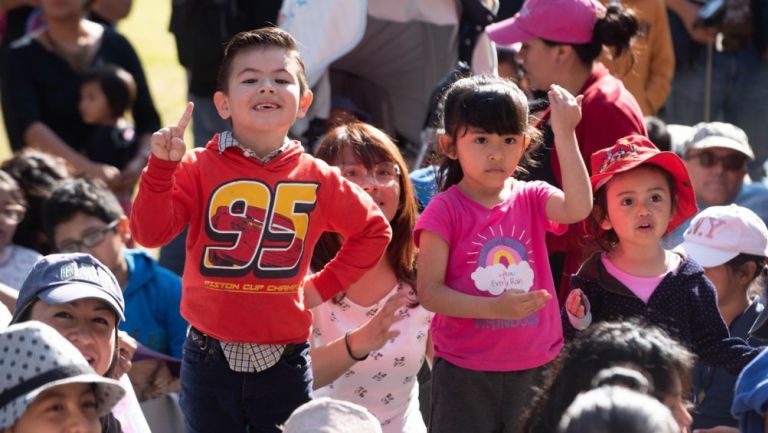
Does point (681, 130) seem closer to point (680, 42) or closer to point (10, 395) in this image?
point (680, 42)

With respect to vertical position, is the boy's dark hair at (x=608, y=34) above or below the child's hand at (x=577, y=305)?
above

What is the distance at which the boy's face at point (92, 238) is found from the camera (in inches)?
218

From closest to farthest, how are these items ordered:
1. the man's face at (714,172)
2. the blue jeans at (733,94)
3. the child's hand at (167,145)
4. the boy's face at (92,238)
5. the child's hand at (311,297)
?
the child's hand at (167,145) < the child's hand at (311,297) < the boy's face at (92,238) < the man's face at (714,172) < the blue jeans at (733,94)

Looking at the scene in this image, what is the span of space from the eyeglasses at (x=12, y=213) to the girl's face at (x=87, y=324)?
2195mm

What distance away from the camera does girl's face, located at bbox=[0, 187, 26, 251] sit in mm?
6035

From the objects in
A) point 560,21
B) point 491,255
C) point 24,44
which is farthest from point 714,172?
point 24,44

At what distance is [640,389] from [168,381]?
228 centimetres

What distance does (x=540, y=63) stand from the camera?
199 inches

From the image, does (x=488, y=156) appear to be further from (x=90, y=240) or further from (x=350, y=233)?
(x=90, y=240)

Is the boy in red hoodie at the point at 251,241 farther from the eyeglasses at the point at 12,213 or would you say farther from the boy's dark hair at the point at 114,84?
the boy's dark hair at the point at 114,84

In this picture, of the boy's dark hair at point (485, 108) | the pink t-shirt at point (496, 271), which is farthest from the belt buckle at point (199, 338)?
the boy's dark hair at point (485, 108)

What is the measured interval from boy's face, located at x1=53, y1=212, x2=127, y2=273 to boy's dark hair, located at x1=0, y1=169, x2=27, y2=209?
1.37ft

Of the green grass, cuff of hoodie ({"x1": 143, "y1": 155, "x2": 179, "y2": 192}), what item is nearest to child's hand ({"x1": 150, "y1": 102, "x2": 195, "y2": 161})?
cuff of hoodie ({"x1": 143, "y1": 155, "x2": 179, "y2": 192})

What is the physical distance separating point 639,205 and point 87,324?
1.67 m
